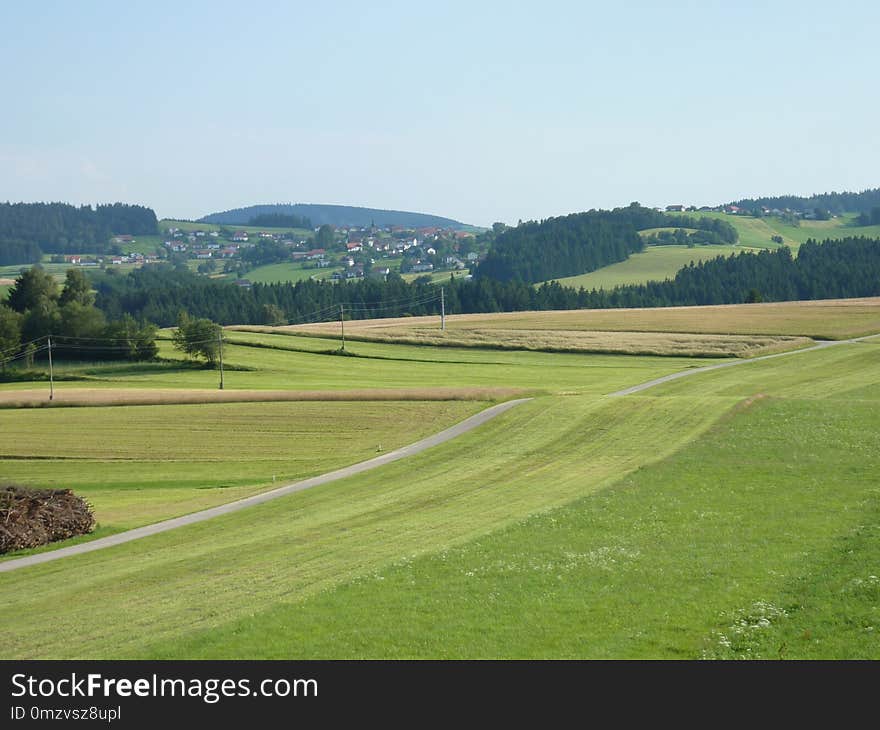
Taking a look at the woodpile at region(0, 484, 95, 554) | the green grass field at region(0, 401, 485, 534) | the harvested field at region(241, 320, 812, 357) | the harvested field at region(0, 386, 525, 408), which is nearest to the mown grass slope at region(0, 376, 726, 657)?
the woodpile at region(0, 484, 95, 554)

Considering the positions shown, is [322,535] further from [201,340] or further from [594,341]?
[594,341]

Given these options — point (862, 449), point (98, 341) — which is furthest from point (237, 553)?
point (98, 341)

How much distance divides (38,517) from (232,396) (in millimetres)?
32659

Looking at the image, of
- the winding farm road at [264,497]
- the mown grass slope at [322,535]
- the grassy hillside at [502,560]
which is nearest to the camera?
the grassy hillside at [502,560]

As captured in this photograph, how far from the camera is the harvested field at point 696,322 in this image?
327 ft

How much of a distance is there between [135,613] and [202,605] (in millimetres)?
1324

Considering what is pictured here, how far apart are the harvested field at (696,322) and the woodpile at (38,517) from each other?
70551 millimetres

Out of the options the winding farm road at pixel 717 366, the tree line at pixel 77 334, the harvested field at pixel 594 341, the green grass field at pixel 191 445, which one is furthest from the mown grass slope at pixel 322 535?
the tree line at pixel 77 334

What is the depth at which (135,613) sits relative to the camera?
21469 millimetres

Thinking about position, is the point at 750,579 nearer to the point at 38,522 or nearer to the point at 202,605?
the point at 202,605

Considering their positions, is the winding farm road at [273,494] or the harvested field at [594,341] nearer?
the winding farm road at [273,494]

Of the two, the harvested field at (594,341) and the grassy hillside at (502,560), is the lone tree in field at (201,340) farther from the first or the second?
the grassy hillside at (502,560)

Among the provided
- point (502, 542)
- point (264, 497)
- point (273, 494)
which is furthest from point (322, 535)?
point (273, 494)

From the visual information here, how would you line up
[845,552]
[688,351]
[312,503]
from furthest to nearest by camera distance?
[688,351], [312,503], [845,552]
